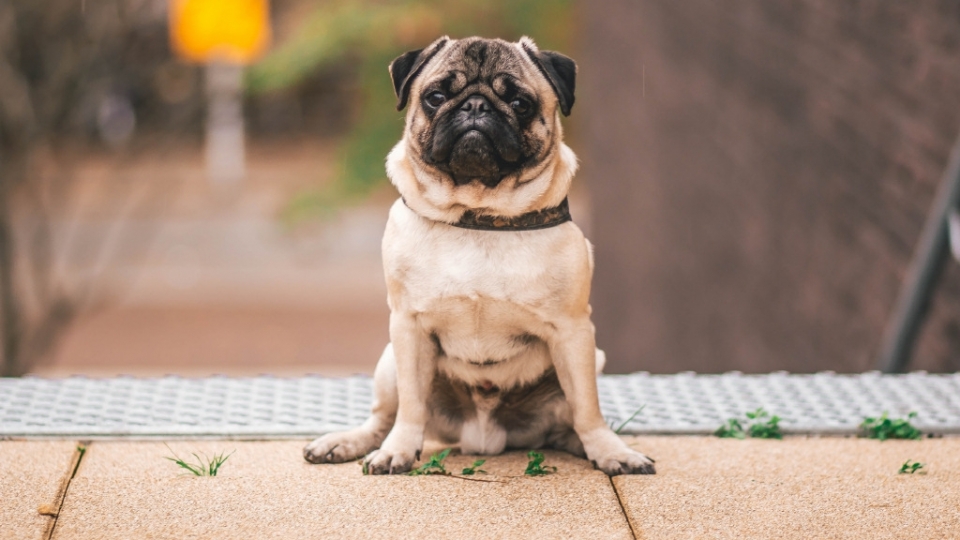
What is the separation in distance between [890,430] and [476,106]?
5.79 feet

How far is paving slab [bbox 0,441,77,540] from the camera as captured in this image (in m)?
2.70

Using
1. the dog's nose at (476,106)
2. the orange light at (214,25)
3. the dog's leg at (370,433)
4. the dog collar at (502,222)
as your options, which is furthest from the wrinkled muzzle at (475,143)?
the orange light at (214,25)

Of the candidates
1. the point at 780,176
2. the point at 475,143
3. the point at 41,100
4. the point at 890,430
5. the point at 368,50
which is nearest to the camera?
the point at 475,143

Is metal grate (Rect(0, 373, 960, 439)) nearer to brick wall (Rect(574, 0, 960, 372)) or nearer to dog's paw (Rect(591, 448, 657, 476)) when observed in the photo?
dog's paw (Rect(591, 448, 657, 476))

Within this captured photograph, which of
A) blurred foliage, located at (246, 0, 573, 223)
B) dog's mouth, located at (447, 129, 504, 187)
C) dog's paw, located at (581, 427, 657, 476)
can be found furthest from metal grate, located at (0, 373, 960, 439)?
blurred foliage, located at (246, 0, 573, 223)

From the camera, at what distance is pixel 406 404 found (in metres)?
3.16

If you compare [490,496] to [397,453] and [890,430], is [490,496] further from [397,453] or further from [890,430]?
[890,430]

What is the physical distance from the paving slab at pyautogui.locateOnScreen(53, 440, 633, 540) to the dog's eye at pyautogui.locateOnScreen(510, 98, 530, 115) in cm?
107

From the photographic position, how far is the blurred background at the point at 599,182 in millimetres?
→ 5293

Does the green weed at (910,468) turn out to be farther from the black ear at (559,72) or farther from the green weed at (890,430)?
the black ear at (559,72)

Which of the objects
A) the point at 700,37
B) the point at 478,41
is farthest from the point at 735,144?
the point at 478,41

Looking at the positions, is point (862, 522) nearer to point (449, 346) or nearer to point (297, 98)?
point (449, 346)

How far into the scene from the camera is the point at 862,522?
276cm

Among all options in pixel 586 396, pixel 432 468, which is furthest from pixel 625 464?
pixel 432 468
